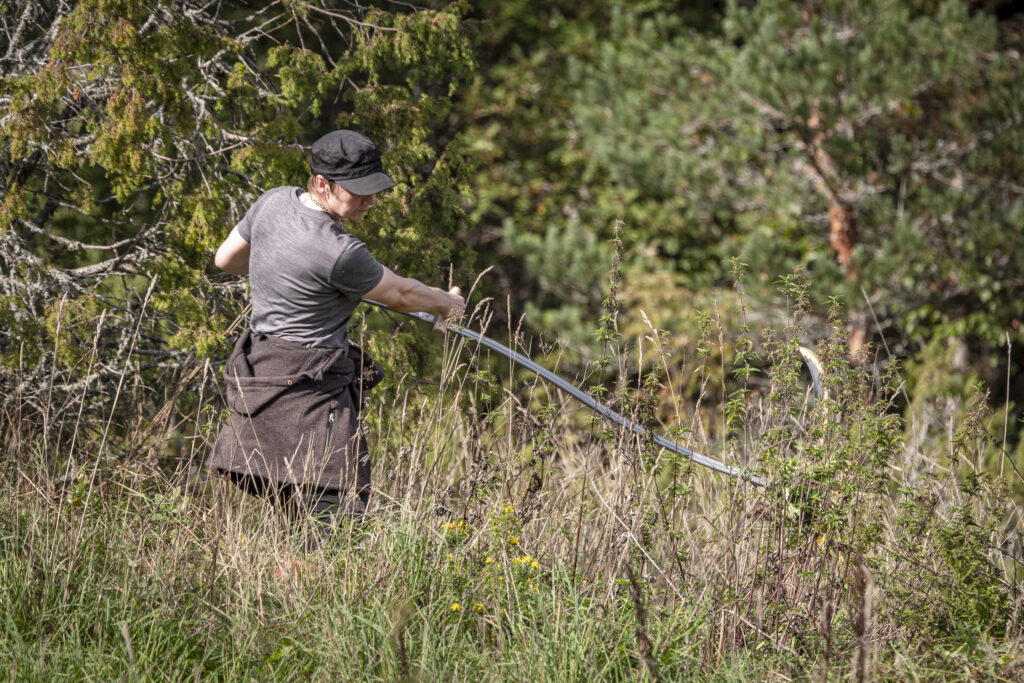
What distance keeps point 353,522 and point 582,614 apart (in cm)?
76

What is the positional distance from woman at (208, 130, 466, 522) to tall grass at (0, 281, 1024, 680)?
0.17 meters

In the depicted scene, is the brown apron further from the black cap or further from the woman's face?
the black cap

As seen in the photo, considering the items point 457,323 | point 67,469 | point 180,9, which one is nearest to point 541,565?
point 457,323

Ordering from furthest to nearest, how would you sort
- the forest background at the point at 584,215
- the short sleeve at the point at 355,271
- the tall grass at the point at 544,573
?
the forest background at the point at 584,215, the short sleeve at the point at 355,271, the tall grass at the point at 544,573

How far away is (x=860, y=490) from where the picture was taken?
3.16 m

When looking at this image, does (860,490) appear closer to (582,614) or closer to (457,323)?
(582,614)

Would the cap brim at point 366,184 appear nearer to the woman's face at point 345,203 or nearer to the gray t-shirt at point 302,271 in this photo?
the woman's face at point 345,203

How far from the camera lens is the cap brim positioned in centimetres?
316

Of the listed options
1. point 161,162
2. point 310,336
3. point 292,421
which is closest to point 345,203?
point 310,336

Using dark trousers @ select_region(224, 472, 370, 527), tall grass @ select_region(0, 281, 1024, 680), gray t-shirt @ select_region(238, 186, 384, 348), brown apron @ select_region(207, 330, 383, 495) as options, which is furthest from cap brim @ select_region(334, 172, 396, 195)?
dark trousers @ select_region(224, 472, 370, 527)

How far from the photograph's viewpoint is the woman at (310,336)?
318cm

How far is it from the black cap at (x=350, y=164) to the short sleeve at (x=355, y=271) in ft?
0.59

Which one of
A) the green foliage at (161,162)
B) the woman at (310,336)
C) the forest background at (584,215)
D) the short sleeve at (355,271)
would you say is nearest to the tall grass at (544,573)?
the forest background at (584,215)

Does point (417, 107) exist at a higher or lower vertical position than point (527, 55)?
higher
